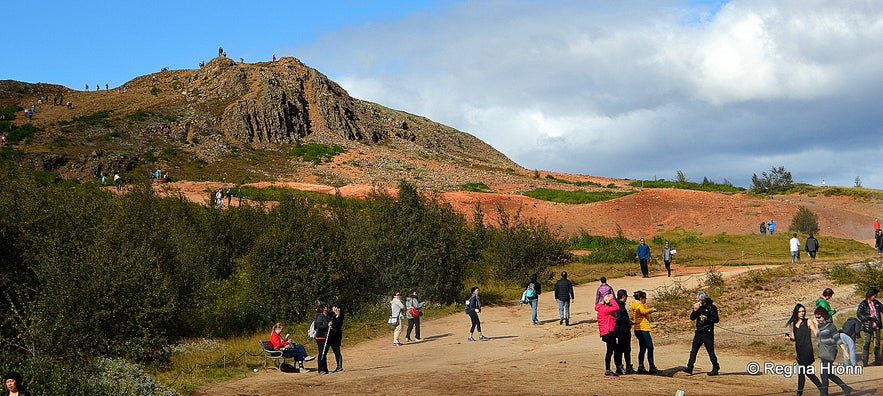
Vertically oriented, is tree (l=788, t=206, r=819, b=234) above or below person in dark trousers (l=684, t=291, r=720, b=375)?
above

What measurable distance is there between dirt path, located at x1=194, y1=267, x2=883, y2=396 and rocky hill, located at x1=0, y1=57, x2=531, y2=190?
45.4 meters

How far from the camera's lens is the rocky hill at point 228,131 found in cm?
7456

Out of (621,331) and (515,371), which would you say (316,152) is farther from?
(621,331)

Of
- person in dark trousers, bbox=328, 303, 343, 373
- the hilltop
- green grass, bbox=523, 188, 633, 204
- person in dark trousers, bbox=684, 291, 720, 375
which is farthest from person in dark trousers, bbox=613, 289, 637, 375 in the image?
green grass, bbox=523, 188, 633, 204

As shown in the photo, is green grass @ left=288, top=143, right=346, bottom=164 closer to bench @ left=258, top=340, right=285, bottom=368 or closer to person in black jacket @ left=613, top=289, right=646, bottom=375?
bench @ left=258, top=340, right=285, bottom=368

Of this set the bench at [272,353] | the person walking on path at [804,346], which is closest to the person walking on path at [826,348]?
the person walking on path at [804,346]

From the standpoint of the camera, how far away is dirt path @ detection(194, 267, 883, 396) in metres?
14.4

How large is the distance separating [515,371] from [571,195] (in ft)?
190

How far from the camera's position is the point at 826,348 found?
41.8 ft

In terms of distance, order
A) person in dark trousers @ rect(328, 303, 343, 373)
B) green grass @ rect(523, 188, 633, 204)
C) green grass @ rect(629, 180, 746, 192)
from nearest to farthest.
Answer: person in dark trousers @ rect(328, 303, 343, 373), green grass @ rect(523, 188, 633, 204), green grass @ rect(629, 180, 746, 192)

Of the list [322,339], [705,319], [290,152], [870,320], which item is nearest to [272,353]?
[322,339]

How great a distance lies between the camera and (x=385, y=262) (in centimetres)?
3039

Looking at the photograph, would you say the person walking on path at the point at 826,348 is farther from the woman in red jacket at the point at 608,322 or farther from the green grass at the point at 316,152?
the green grass at the point at 316,152

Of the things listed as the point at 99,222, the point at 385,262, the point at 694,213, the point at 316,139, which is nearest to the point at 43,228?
the point at 99,222
